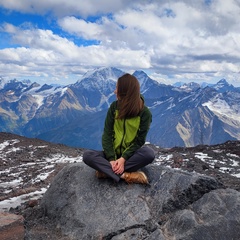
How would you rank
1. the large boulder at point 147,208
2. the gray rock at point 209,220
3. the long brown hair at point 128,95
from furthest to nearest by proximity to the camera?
1. the long brown hair at point 128,95
2. the large boulder at point 147,208
3. the gray rock at point 209,220

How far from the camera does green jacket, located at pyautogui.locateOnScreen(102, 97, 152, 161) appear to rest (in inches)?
396

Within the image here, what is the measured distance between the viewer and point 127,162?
9969 mm

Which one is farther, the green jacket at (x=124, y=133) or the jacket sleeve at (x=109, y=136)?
the jacket sleeve at (x=109, y=136)

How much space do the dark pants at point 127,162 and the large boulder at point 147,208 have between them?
1.62 feet

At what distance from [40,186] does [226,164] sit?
46.1 feet

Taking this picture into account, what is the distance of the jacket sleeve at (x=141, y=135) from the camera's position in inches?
394

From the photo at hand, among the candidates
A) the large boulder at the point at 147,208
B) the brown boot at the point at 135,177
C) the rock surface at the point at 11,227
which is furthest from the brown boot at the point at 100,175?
the rock surface at the point at 11,227

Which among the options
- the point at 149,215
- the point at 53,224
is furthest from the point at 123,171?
the point at 53,224

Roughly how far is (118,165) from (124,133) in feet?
3.45

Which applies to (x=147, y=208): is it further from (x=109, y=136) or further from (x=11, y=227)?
(x=11, y=227)

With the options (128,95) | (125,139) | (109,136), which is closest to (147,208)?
(125,139)

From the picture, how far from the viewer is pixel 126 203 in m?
9.52

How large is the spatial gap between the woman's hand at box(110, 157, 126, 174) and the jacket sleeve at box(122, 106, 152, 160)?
0.59 ft

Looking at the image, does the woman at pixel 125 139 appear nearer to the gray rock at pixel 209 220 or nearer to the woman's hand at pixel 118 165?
the woman's hand at pixel 118 165
